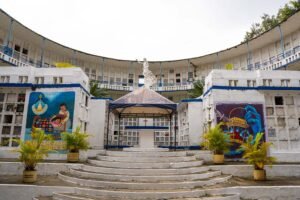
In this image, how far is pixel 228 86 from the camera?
524 inches

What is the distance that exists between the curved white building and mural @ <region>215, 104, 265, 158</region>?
806cm

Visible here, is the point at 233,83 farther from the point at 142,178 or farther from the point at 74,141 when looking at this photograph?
the point at 74,141

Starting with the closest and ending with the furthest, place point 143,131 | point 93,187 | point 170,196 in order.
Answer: point 170,196, point 93,187, point 143,131

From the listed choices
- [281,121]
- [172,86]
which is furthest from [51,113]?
[172,86]

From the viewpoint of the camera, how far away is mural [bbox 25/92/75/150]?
41.1 feet

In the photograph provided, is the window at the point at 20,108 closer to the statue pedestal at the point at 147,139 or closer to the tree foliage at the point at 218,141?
the statue pedestal at the point at 147,139

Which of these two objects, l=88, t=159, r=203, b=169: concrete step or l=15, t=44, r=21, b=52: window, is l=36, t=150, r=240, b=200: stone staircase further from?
l=15, t=44, r=21, b=52: window

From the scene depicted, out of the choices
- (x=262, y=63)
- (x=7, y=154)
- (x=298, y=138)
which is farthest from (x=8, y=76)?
(x=262, y=63)

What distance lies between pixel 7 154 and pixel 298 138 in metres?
16.7

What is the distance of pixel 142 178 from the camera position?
7871 millimetres

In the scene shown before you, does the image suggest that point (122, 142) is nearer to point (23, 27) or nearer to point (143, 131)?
point (143, 131)

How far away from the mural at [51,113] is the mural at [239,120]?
8.77 meters

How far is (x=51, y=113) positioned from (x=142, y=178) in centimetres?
762

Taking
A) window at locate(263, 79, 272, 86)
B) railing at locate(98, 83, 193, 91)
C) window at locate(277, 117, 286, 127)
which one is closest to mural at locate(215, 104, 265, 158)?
window at locate(277, 117, 286, 127)
